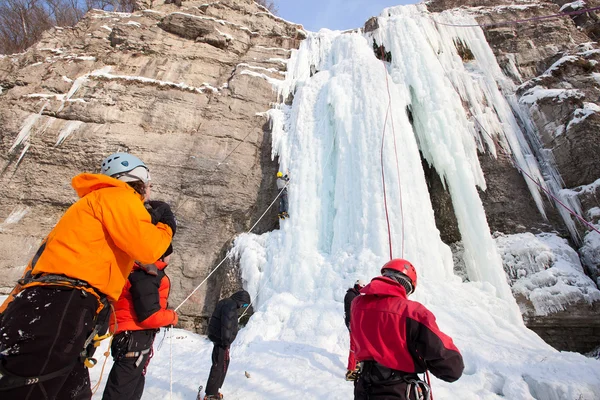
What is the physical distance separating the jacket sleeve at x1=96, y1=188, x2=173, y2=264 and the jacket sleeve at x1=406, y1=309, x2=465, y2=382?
5.02 feet

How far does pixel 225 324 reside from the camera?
3426 mm

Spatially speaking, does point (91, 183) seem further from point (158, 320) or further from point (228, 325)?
point (228, 325)

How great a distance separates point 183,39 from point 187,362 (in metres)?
11.4

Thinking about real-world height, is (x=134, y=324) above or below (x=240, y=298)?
below

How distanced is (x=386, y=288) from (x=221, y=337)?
87.2 inches

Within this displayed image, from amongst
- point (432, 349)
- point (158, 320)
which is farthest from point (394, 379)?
point (158, 320)

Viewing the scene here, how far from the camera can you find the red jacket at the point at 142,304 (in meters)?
2.17

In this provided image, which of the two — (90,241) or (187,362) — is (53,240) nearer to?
(90,241)

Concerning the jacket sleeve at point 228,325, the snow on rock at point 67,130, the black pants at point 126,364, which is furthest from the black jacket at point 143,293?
the snow on rock at point 67,130

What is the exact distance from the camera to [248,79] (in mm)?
10930

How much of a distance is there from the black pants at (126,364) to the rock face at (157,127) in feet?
16.7

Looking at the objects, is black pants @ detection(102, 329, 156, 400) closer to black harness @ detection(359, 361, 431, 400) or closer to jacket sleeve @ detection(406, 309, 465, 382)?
black harness @ detection(359, 361, 431, 400)

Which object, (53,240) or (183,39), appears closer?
(53,240)

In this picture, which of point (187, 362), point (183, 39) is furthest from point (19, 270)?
point (183, 39)
